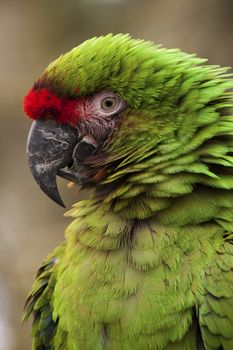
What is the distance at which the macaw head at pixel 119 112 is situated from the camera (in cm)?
210

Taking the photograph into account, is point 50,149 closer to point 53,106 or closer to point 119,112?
point 53,106

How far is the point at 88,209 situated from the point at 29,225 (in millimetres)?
3350

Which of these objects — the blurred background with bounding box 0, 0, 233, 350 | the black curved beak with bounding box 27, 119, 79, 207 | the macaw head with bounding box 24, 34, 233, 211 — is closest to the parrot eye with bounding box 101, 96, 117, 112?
the macaw head with bounding box 24, 34, 233, 211

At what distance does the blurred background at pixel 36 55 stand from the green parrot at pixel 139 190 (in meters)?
2.45

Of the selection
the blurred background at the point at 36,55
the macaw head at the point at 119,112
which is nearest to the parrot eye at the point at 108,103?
the macaw head at the point at 119,112

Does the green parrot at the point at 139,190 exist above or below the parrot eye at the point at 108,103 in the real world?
below

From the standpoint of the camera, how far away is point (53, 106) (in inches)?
89.7

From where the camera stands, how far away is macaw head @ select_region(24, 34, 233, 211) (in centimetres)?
210

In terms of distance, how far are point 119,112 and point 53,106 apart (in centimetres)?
23

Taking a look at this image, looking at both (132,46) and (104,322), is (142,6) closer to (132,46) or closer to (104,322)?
(132,46)

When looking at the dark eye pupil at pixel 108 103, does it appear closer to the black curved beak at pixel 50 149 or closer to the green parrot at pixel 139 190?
the green parrot at pixel 139 190

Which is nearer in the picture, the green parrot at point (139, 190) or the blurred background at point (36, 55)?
the green parrot at point (139, 190)

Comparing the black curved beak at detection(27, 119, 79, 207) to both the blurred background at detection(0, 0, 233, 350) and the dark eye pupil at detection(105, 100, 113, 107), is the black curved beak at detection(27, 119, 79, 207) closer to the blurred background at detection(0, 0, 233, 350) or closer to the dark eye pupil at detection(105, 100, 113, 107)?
the dark eye pupil at detection(105, 100, 113, 107)

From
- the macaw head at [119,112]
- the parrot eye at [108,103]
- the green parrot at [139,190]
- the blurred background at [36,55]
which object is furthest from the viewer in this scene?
the blurred background at [36,55]
